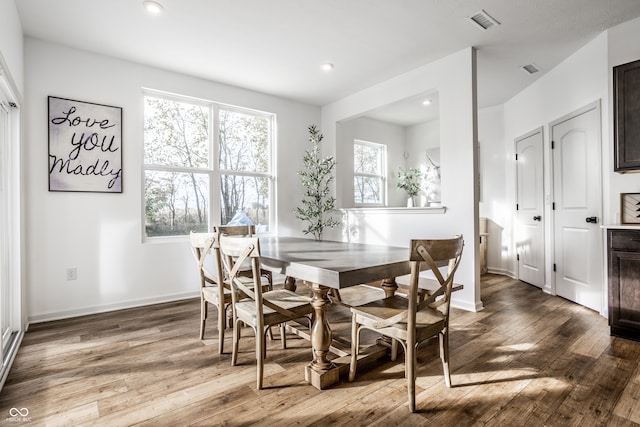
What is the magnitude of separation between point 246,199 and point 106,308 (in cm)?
206

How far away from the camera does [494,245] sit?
5.43 m

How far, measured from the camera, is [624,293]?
8.75ft

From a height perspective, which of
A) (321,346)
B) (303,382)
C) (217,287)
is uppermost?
(217,287)

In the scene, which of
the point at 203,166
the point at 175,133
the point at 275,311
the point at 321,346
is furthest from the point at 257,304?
the point at 175,133

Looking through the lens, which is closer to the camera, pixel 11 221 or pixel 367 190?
pixel 11 221

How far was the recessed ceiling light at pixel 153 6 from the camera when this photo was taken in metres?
2.71

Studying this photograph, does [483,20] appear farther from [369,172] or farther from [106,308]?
[106,308]

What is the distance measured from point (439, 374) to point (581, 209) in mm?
2767

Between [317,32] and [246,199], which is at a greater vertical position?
[317,32]

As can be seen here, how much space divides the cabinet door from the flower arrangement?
402 cm

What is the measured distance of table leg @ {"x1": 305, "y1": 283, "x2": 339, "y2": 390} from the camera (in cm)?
193

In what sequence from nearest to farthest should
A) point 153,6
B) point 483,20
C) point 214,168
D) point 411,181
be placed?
1. point 153,6
2. point 483,20
3. point 214,168
4. point 411,181

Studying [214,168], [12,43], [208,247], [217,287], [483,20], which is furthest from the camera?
[214,168]

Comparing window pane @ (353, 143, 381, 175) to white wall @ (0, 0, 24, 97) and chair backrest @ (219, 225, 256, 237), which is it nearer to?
chair backrest @ (219, 225, 256, 237)
